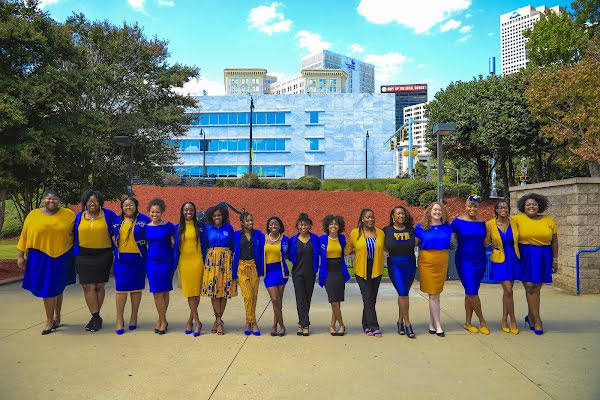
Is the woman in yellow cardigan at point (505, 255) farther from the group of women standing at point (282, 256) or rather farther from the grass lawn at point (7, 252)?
the grass lawn at point (7, 252)

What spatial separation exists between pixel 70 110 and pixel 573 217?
10788mm

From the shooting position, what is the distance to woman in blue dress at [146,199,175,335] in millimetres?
5684

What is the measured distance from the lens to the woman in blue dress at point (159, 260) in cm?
568

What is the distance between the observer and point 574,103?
61.2ft

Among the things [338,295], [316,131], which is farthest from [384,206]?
[316,131]

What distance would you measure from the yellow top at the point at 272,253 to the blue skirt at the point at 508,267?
8.99ft

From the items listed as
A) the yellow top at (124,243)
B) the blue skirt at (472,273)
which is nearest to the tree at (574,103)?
the blue skirt at (472,273)

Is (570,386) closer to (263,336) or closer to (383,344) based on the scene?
(383,344)

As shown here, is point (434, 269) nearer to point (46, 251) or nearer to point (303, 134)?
point (46, 251)

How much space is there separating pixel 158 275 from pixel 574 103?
1901cm

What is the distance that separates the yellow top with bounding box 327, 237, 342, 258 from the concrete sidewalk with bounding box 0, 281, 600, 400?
1002 mm

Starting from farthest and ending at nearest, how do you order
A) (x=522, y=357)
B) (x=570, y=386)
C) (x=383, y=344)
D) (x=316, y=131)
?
(x=316, y=131)
(x=383, y=344)
(x=522, y=357)
(x=570, y=386)

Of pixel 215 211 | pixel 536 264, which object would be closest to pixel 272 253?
pixel 215 211

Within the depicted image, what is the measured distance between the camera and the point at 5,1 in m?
10.1
